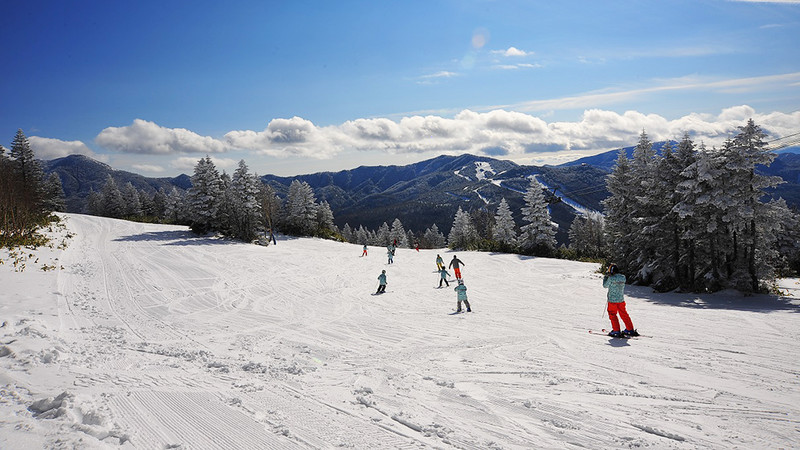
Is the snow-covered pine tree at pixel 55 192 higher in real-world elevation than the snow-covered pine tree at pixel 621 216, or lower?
higher

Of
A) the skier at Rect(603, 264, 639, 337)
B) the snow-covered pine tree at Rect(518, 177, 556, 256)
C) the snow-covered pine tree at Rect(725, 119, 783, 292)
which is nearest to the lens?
the skier at Rect(603, 264, 639, 337)

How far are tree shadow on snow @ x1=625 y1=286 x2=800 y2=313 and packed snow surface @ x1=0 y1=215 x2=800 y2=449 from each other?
239 millimetres

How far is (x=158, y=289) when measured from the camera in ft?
52.2

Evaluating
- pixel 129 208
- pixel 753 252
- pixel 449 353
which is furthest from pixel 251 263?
pixel 129 208

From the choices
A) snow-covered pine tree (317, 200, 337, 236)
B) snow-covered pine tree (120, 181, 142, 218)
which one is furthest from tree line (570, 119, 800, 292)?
snow-covered pine tree (120, 181, 142, 218)

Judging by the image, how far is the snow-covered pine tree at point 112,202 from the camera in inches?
2574

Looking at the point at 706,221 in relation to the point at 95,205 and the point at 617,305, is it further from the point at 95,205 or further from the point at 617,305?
the point at 95,205

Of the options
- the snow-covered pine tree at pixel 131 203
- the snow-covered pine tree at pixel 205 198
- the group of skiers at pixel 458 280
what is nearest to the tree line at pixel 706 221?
the group of skiers at pixel 458 280

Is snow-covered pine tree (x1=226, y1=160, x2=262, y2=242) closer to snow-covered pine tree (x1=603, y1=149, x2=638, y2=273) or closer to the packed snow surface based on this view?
the packed snow surface

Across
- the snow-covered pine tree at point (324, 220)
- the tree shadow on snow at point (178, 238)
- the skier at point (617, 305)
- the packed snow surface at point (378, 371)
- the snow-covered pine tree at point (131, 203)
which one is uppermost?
the snow-covered pine tree at point (131, 203)

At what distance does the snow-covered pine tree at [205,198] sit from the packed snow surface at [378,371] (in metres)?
23.0

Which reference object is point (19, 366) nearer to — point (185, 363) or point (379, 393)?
point (185, 363)

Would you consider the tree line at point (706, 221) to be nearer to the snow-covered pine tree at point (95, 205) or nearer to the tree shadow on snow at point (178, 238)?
the tree shadow on snow at point (178, 238)

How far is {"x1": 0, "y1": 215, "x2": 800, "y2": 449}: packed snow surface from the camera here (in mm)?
4621
